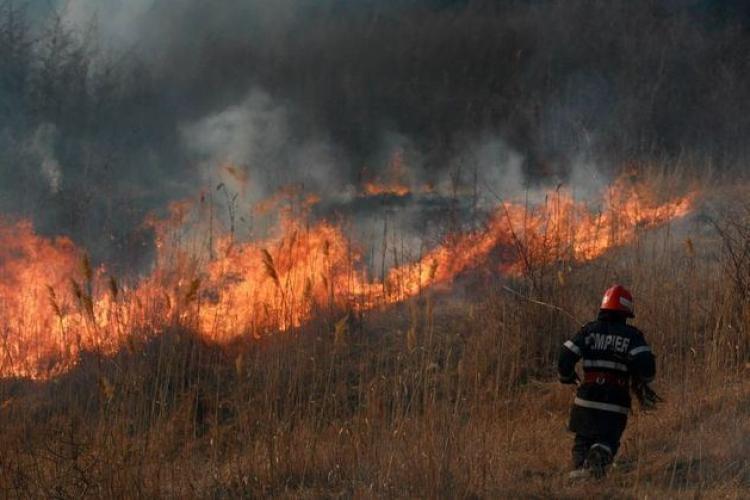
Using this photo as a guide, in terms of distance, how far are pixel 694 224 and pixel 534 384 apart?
4844 mm

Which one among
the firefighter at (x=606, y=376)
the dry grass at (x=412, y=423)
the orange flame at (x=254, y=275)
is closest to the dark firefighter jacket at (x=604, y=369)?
the firefighter at (x=606, y=376)

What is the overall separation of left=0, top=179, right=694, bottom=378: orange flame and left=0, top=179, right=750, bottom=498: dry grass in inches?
14.0

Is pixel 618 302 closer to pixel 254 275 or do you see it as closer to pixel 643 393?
pixel 643 393

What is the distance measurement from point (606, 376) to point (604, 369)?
0.15 feet

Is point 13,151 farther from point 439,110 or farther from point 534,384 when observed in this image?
point 534,384

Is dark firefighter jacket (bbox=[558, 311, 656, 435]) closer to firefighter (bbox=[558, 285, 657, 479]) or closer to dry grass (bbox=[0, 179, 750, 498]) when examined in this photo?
firefighter (bbox=[558, 285, 657, 479])

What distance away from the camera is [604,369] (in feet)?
17.9

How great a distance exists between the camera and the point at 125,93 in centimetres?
2384

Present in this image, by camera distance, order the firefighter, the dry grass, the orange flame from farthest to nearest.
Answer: the orange flame < the firefighter < the dry grass

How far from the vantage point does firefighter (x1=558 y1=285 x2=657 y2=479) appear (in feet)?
17.6

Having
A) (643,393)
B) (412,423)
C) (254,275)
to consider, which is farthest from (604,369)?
(254,275)

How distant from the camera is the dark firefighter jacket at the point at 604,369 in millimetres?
5391

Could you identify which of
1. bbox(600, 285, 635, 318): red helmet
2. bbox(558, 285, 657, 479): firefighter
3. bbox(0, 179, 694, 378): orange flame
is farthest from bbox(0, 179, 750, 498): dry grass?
bbox(600, 285, 635, 318): red helmet

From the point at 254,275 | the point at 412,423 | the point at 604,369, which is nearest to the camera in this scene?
the point at 412,423
